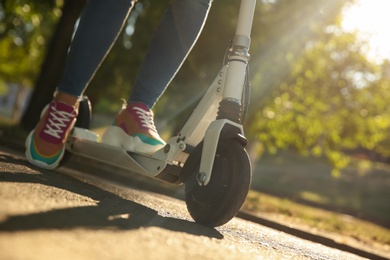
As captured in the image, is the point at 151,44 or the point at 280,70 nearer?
the point at 151,44

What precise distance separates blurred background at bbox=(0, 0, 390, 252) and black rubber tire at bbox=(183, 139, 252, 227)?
4.98 meters

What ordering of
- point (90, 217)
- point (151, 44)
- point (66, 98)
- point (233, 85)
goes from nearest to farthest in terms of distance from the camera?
point (90, 217)
point (233, 85)
point (66, 98)
point (151, 44)

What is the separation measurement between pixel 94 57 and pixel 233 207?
1239mm

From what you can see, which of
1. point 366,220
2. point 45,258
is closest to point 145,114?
point 45,258

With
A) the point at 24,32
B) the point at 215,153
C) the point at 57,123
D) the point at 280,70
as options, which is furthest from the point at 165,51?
the point at 24,32

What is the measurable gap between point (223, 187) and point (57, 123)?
1143 mm

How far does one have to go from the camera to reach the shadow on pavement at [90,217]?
1.52 m

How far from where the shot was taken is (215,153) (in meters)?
2.34

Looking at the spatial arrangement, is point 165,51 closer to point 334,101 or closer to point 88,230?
point 88,230

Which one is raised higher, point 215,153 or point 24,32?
point 24,32

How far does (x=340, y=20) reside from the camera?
18109 mm

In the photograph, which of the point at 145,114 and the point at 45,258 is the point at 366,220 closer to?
the point at 145,114

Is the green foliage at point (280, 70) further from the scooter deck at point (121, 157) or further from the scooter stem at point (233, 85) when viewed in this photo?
the scooter stem at point (233, 85)

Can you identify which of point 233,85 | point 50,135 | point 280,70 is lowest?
point 50,135
